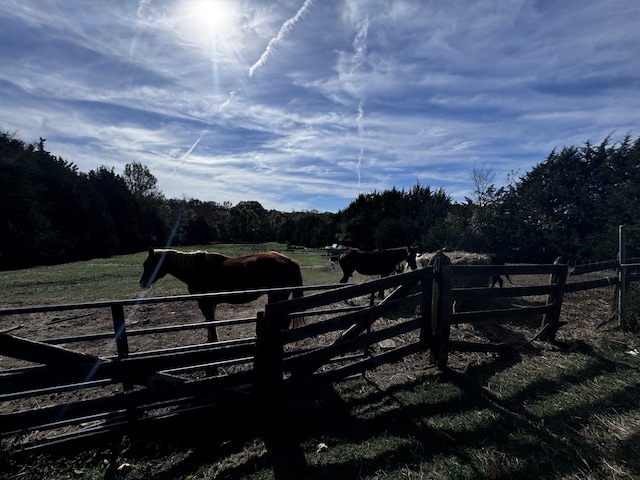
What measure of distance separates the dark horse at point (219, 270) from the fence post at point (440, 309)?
9.69 feet

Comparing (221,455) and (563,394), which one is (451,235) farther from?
(221,455)

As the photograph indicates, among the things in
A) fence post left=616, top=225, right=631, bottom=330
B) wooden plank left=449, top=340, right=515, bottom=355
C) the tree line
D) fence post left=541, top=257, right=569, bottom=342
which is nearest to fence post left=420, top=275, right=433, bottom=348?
wooden plank left=449, top=340, right=515, bottom=355

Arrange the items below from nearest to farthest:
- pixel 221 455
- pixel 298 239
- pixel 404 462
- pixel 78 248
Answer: pixel 404 462 → pixel 221 455 → pixel 78 248 → pixel 298 239

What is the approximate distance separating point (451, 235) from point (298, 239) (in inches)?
1534

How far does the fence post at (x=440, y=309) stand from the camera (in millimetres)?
5031

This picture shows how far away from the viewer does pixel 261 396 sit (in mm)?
3836

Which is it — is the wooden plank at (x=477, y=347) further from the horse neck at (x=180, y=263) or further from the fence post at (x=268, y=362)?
the horse neck at (x=180, y=263)

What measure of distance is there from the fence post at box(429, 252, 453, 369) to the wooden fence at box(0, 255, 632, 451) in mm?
17

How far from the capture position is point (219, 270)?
691cm

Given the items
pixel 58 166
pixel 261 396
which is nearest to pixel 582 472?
pixel 261 396

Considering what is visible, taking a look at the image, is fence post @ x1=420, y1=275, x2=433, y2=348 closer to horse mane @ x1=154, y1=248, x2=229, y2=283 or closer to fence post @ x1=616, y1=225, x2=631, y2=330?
horse mane @ x1=154, y1=248, x2=229, y2=283

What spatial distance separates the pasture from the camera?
123 inches

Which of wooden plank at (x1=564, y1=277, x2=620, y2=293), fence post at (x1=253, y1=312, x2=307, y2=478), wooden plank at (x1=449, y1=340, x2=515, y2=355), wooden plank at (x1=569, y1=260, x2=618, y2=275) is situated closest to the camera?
fence post at (x1=253, y1=312, x2=307, y2=478)

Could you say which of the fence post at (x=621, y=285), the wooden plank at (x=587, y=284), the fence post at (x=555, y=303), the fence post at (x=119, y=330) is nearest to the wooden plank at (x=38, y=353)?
the fence post at (x=119, y=330)
